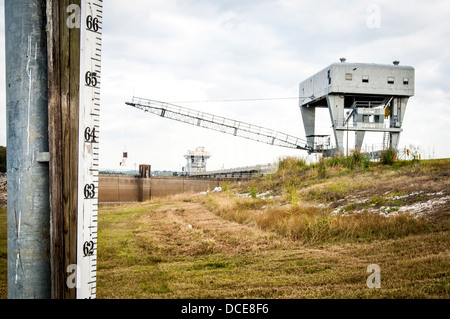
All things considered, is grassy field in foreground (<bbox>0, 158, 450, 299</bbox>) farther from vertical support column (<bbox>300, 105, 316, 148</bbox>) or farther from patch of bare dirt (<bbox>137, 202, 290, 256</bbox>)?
vertical support column (<bbox>300, 105, 316, 148</bbox>)

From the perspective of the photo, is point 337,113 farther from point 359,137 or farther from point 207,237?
point 207,237

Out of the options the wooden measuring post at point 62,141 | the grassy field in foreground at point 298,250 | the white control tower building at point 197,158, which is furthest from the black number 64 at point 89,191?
the white control tower building at point 197,158

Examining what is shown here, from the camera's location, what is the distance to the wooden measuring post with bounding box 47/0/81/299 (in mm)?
2490

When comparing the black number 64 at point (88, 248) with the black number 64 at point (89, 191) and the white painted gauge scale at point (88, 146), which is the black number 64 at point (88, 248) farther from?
the black number 64 at point (89, 191)

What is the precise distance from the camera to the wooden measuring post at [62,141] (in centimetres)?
249

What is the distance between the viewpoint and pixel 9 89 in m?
2.55

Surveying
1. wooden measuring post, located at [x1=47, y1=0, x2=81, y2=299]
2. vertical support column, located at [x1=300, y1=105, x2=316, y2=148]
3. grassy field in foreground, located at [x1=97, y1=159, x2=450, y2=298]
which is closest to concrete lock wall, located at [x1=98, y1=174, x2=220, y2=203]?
vertical support column, located at [x1=300, y1=105, x2=316, y2=148]

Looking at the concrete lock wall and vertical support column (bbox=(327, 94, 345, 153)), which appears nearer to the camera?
the concrete lock wall

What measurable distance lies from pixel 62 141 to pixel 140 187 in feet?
93.3

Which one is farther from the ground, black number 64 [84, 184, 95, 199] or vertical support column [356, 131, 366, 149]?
vertical support column [356, 131, 366, 149]

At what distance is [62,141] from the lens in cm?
253

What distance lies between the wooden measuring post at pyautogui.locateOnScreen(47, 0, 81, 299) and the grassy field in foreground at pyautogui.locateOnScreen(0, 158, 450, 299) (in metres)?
1.88
